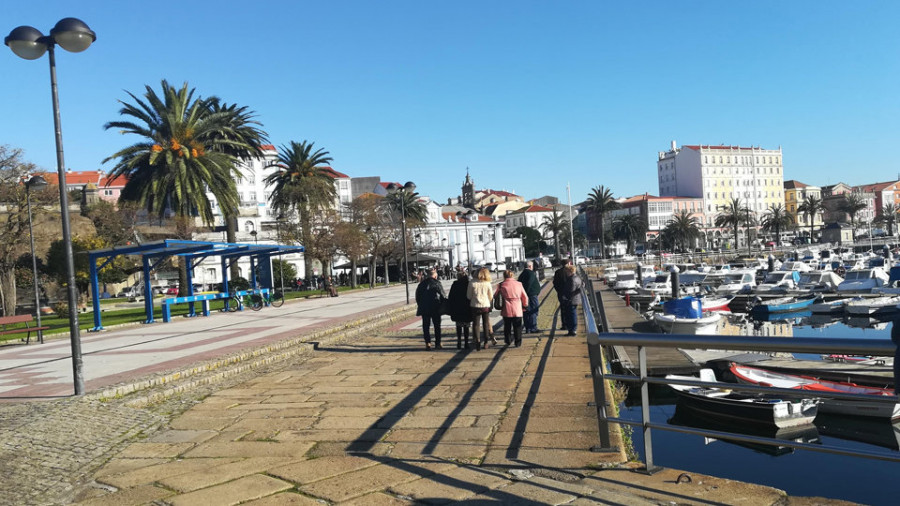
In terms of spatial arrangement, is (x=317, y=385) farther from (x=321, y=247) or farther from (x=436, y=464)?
(x=321, y=247)

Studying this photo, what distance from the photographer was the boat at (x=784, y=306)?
39781 millimetres

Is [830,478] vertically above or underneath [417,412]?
underneath

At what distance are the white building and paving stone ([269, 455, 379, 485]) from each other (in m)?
164

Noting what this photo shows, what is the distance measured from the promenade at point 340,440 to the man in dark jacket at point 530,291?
3.33 metres

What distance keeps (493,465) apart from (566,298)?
32.2ft

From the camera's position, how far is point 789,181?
181000mm

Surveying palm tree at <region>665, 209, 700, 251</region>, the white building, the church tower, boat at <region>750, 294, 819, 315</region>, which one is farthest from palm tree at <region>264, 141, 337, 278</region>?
the white building

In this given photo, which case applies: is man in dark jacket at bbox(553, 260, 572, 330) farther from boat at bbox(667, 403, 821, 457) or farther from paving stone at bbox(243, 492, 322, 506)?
paving stone at bbox(243, 492, 322, 506)

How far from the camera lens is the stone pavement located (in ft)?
15.9

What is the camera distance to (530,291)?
15438 mm

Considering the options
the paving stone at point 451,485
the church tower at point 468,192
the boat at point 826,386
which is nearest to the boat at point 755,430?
the boat at point 826,386

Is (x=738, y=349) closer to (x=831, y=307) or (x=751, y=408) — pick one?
(x=751, y=408)

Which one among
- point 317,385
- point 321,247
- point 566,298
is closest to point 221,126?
point 321,247

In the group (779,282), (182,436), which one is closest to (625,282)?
(779,282)
